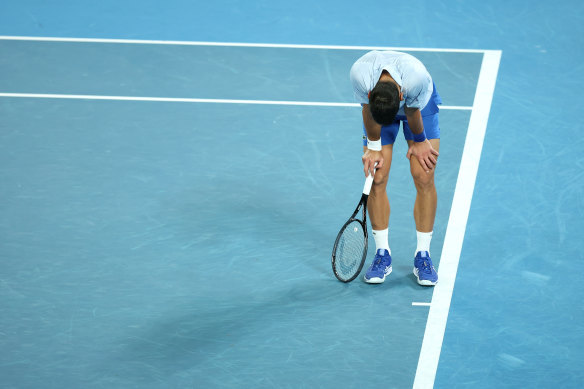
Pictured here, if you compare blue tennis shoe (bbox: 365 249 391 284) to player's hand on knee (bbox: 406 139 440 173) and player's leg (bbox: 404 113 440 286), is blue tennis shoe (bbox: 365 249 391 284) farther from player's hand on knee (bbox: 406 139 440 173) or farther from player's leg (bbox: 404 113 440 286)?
player's hand on knee (bbox: 406 139 440 173)

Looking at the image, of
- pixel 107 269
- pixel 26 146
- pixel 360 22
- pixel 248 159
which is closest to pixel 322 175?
pixel 248 159

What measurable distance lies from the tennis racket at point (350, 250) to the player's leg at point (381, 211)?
99 millimetres

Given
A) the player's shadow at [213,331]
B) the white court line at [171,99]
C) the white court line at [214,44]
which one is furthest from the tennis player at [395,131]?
the white court line at [214,44]

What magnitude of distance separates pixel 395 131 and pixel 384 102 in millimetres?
712

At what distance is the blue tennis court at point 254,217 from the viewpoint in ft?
19.0

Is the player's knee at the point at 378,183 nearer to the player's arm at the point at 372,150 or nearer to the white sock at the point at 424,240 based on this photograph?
the player's arm at the point at 372,150

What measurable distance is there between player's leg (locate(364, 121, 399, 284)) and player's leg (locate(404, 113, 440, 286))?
153 mm

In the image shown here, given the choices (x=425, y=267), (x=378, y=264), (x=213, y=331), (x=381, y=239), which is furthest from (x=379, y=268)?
(x=213, y=331)

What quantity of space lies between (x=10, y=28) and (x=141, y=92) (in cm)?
255

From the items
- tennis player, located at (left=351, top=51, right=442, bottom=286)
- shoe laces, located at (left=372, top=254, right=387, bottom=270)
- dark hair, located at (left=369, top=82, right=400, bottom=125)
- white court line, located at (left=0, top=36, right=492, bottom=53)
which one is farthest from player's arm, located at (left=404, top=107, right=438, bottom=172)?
white court line, located at (left=0, top=36, right=492, bottom=53)

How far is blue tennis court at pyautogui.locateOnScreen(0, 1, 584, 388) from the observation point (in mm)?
5805

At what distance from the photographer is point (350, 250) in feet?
21.3

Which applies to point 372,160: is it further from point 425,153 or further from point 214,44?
point 214,44

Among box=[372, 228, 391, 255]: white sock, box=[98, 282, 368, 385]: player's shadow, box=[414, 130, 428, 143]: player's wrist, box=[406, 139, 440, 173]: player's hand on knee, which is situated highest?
box=[414, 130, 428, 143]: player's wrist
